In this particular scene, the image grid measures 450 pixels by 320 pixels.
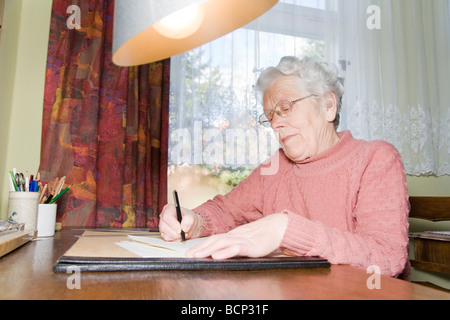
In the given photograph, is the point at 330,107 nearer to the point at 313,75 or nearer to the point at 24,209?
the point at 313,75

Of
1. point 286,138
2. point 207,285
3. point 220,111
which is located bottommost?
point 207,285

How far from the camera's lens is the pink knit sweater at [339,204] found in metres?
0.68

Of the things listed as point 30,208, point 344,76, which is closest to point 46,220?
point 30,208

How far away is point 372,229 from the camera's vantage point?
2.64ft

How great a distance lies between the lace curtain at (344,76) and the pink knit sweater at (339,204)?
25.0 inches

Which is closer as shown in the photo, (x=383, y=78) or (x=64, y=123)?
(x=64, y=123)

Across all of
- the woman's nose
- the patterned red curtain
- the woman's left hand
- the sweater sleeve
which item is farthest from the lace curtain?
the woman's left hand

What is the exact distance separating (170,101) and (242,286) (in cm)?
158

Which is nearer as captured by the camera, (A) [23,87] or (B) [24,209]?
(B) [24,209]

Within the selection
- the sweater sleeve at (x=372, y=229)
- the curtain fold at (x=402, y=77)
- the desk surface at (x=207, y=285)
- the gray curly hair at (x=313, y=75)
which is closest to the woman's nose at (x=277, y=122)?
the gray curly hair at (x=313, y=75)

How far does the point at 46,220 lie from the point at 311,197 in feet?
2.65
